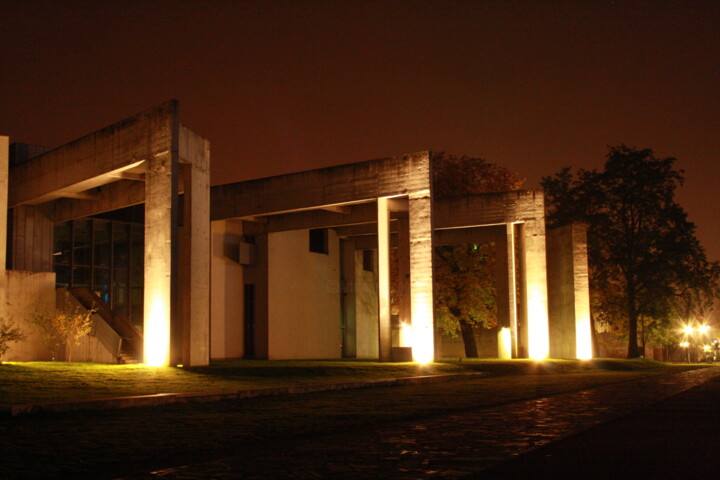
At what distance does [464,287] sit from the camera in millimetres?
38219

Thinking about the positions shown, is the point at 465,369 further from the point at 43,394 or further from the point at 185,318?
the point at 43,394

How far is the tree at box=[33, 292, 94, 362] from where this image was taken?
75.6ft

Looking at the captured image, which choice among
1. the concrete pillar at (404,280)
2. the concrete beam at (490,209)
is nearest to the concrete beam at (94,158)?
the concrete pillar at (404,280)

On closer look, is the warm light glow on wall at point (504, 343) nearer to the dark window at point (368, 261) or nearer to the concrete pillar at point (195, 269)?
the dark window at point (368, 261)

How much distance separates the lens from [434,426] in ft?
29.8

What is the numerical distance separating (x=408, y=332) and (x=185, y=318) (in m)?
8.62

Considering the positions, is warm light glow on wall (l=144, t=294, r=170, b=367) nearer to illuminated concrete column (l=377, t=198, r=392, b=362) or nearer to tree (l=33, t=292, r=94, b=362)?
tree (l=33, t=292, r=94, b=362)

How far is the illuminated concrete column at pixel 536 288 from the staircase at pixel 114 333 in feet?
50.5

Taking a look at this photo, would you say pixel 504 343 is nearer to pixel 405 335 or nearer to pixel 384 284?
pixel 405 335

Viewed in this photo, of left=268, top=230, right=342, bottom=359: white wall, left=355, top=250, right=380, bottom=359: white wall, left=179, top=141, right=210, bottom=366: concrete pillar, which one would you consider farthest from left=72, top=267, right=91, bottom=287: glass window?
left=355, top=250, right=380, bottom=359: white wall

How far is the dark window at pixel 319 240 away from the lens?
121 ft

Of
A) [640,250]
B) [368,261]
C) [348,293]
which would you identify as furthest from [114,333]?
[640,250]

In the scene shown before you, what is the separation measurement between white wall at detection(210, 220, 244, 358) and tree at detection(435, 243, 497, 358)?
1036cm

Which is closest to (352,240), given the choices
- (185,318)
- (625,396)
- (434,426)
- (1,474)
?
(185,318)
